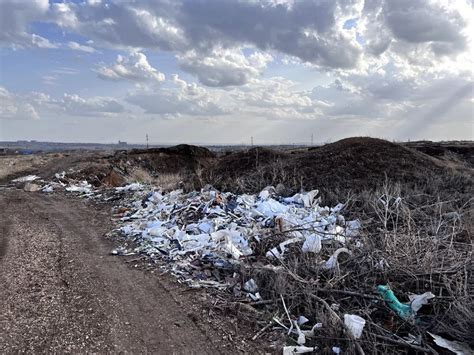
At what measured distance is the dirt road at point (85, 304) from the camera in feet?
10.9

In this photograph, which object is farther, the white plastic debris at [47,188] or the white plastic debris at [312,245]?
the white plastic debris at [47,188]

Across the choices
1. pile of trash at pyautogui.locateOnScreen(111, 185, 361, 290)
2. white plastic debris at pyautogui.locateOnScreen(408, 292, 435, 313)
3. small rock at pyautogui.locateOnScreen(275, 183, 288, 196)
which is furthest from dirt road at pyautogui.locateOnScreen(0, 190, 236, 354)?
small rock at pyautogui.locateOnScreen(275, 183, 288, 196)

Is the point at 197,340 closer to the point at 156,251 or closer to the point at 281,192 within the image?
Answer: the point at 156,251

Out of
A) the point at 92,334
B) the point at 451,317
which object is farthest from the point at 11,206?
the point at 451,317

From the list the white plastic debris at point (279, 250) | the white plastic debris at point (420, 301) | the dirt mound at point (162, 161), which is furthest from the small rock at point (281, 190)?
the dirt mound at point (162, 161)

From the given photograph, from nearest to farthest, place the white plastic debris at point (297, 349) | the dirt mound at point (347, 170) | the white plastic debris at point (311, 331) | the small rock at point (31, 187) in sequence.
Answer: the white plastic debris at point (297, 349), the white plastic debris at point (311, 331), the dirt mound at point (347, 170), the small rock at point (31, 187)

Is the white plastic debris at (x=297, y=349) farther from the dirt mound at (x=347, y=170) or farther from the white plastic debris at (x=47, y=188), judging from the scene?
the white plastic debris at (x=47, y=188)

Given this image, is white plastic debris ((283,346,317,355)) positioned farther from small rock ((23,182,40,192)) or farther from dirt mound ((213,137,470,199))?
small rock ((23,182,40,192))

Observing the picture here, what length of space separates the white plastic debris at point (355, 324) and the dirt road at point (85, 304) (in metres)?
1.08

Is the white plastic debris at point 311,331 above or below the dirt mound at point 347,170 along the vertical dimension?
below

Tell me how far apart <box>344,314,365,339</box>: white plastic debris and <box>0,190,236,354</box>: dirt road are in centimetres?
108

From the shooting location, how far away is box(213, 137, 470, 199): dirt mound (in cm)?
948

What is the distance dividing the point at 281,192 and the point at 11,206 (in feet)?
21.3

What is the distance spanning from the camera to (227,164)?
14492 millimetres
